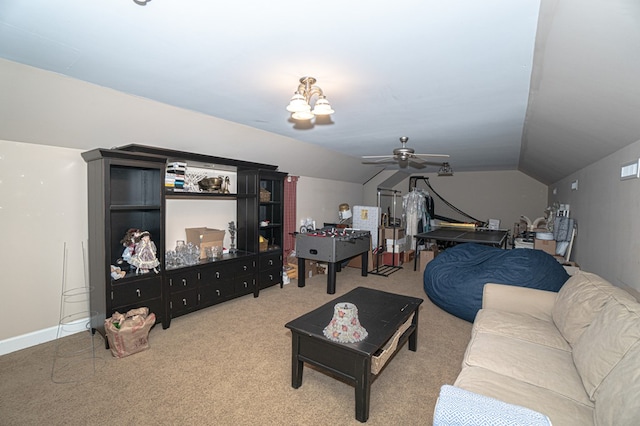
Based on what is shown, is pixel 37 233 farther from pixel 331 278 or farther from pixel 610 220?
pixel 610 220

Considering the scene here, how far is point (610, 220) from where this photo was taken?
3.08 metres

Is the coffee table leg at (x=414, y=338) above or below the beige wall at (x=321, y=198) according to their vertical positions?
below

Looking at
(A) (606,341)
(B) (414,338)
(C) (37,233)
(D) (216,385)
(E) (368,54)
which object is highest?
(E) (368,54)

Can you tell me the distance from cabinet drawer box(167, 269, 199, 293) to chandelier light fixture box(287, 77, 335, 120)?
235 cm

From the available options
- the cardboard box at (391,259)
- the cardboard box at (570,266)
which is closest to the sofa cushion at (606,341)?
the cardboard box at (570,266)

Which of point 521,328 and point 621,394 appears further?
point 521,328

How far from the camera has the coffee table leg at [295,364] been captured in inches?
89.7

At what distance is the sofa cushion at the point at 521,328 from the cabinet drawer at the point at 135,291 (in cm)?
311

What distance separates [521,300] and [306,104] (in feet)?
8.55

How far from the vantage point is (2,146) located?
2695 mm

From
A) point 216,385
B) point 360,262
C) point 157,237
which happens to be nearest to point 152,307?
point 157,237

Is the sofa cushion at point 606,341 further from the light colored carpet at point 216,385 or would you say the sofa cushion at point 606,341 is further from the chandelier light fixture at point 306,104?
the chandelier light fixture at point 306,104

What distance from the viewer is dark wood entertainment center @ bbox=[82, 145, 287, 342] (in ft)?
9.64

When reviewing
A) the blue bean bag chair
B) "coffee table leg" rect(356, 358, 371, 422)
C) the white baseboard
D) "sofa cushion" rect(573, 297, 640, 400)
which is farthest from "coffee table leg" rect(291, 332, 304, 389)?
the white baseboard
